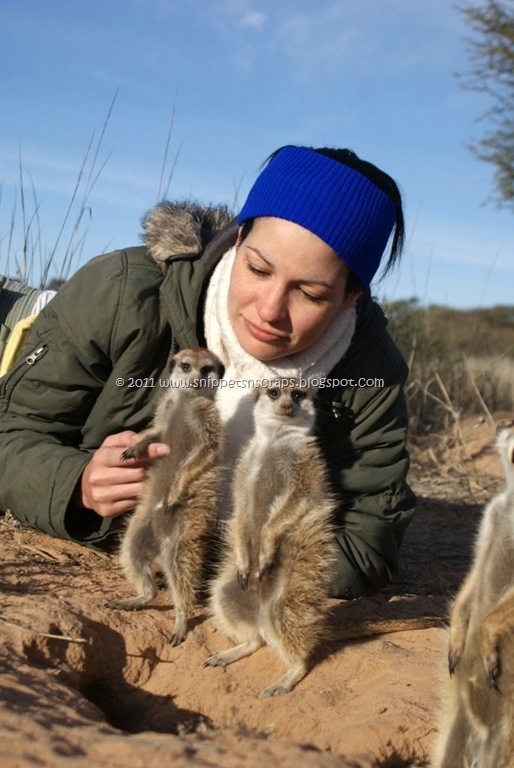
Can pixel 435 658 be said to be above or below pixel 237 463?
below

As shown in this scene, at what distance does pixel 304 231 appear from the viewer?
281 centimetres

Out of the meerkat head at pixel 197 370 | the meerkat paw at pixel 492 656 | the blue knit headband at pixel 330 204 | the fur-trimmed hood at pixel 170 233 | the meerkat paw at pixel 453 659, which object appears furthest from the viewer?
the fur-trimmed hood at pixel 170 233

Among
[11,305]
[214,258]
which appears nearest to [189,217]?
[214,258]

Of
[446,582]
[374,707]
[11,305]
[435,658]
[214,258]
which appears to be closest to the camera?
[374,707]

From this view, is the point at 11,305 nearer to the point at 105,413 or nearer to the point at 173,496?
the point at 105,413

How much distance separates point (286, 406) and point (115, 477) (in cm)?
64

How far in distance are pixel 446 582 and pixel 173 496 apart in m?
1.75

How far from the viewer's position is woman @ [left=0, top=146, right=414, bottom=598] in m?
2.83

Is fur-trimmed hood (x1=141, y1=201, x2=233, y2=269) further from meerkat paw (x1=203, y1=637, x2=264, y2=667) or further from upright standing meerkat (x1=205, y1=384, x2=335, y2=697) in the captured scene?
meerkat paw (x1=203, y1=637, x2=264, y2=667)

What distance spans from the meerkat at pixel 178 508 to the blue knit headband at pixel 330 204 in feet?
2.06

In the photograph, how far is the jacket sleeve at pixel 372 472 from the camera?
10.3 feet

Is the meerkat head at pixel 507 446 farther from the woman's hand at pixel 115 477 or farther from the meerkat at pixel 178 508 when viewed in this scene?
the woman's hand at pixel 115 477

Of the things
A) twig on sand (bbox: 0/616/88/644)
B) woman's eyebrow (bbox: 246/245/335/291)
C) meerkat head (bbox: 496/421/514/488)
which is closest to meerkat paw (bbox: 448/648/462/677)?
meerkat head (bbox: 496/421/514/488)

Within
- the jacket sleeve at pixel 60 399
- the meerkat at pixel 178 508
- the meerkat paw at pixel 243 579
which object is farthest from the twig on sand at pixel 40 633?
the jacket sleeve at pixel 60 399
